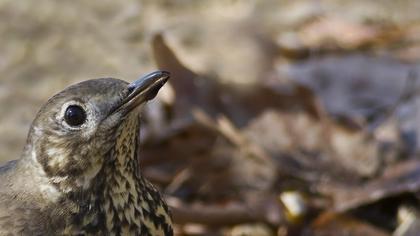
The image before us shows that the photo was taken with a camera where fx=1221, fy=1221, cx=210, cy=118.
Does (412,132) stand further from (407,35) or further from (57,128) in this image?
(57,128)

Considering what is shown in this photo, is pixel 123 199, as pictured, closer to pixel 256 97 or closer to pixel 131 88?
pixel 131 88

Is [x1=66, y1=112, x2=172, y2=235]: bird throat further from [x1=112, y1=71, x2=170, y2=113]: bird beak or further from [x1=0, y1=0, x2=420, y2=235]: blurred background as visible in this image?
[x1=0, y1=0, x2=420, y2=235]: blurred background

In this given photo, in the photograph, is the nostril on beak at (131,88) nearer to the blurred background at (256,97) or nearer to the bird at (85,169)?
the bird at (85,169)

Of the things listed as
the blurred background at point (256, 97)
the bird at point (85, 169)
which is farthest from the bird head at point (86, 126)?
the blurred background at point (256, 97)

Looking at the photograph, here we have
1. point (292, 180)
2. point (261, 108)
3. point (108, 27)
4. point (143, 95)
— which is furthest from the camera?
point (108, 27)

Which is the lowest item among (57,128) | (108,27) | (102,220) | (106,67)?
(102,220)

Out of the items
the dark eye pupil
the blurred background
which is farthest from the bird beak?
the blurred background

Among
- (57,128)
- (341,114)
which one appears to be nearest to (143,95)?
(57,128)
